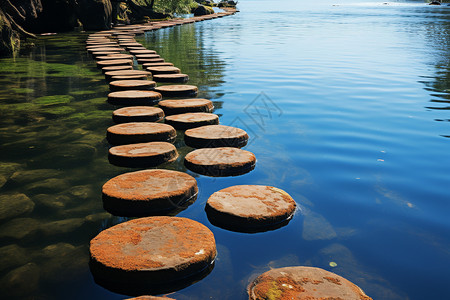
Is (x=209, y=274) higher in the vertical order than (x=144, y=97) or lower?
lower

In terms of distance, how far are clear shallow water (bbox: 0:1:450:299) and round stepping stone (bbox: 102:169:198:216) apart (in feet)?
0.37

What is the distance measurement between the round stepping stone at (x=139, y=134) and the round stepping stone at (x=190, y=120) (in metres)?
0.32

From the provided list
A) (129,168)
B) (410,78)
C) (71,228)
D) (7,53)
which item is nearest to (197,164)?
(129,168)

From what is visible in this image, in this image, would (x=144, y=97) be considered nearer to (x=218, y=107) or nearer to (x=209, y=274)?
(x=218, y=107)

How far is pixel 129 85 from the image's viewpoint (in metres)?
6.48

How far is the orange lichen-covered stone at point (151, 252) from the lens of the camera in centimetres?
212

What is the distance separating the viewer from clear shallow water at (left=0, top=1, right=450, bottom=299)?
2311 millimetres

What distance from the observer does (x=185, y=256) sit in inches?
87.6

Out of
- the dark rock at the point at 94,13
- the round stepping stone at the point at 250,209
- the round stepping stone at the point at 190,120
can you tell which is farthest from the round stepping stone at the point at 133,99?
the dark rock at the point at 94,13

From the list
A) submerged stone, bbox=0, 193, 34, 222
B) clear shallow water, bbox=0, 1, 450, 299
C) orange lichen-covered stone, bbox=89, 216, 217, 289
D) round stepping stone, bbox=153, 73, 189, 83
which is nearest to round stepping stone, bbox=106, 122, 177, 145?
clear shallow water, bbox=0, 1, 450, 299

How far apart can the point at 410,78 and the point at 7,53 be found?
969 cm

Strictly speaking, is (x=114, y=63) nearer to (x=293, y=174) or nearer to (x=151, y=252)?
(x=293, y=174)

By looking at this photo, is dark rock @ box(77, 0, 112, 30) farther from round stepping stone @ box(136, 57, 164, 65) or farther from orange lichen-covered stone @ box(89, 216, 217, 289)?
orange lichen-covered stone @ box(89, 216, 217, 289)

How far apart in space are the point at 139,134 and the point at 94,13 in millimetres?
15517
